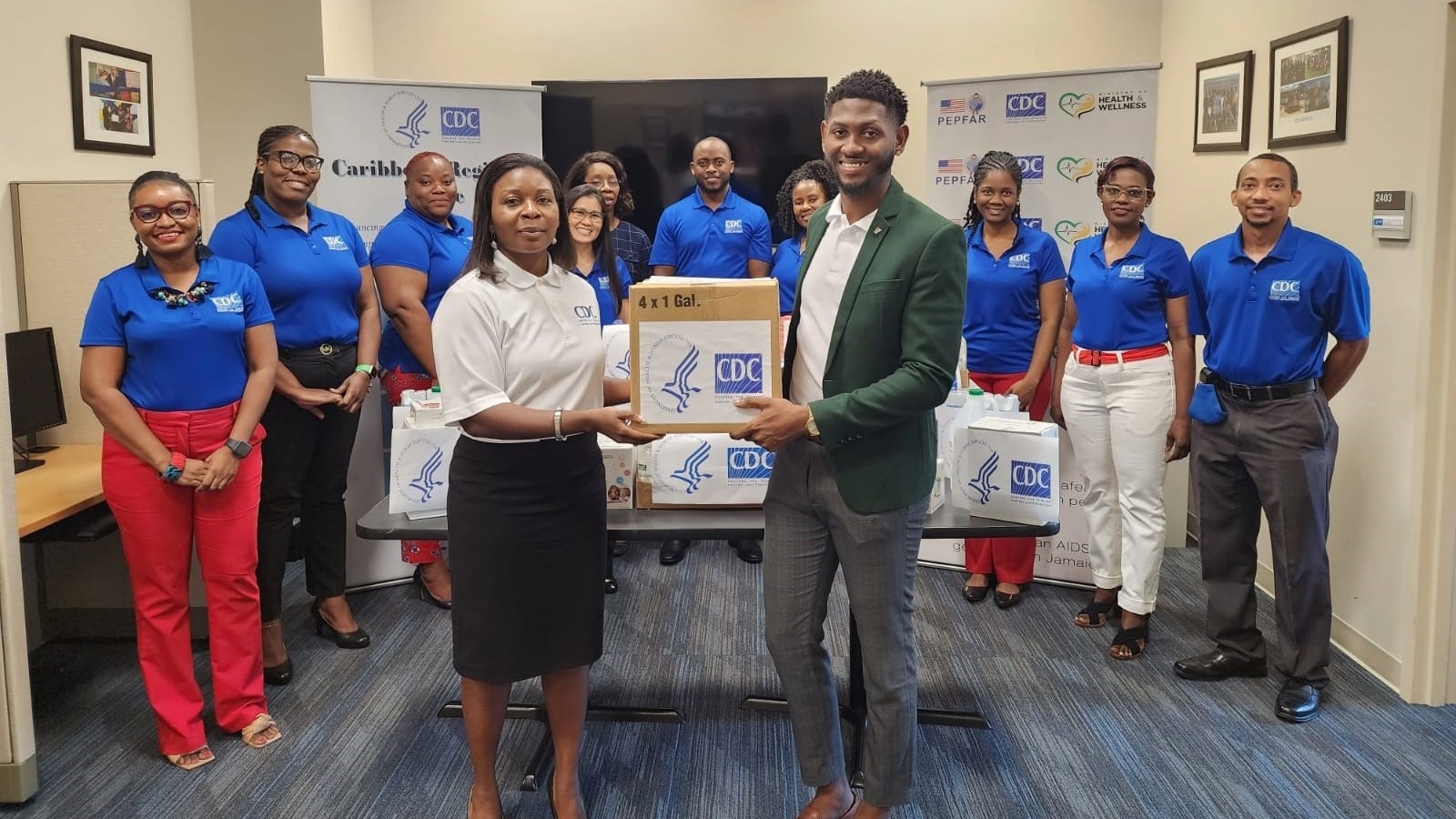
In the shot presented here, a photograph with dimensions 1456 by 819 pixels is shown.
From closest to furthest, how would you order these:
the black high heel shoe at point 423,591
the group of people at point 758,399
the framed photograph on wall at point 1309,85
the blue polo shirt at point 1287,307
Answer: the group of people at point 758,399
the blue polo shirt at point 1287,307
the framed photograph on wall at point 1309,85
the black high heel shoe at point 423,591

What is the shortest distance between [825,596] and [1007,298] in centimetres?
192

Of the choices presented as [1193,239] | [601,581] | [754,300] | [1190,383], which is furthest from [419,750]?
[1193,239]

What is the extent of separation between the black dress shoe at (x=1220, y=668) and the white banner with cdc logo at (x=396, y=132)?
132 inches

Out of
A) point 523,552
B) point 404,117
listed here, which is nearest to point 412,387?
point 404,117

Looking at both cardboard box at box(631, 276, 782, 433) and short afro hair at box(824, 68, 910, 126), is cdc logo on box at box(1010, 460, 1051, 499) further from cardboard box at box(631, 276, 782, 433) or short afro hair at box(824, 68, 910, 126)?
short afro hair at box(824, 68, 910, 126)

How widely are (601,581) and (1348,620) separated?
2580mm

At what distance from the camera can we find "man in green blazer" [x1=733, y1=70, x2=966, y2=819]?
1.98 m

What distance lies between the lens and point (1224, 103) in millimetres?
4531

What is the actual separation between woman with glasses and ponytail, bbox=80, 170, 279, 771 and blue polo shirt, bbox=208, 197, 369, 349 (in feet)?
1.15

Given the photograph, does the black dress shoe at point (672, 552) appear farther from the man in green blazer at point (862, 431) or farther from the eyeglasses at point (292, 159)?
the man in green blazer at point (862, 431)

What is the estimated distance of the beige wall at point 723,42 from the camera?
18.4 feet

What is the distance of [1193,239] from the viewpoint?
488 cm

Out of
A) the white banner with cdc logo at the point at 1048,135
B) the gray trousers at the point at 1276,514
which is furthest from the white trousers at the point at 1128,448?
the white banner with cdc logo at the point at 1048,135

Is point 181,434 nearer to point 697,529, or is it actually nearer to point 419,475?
point 419,475
